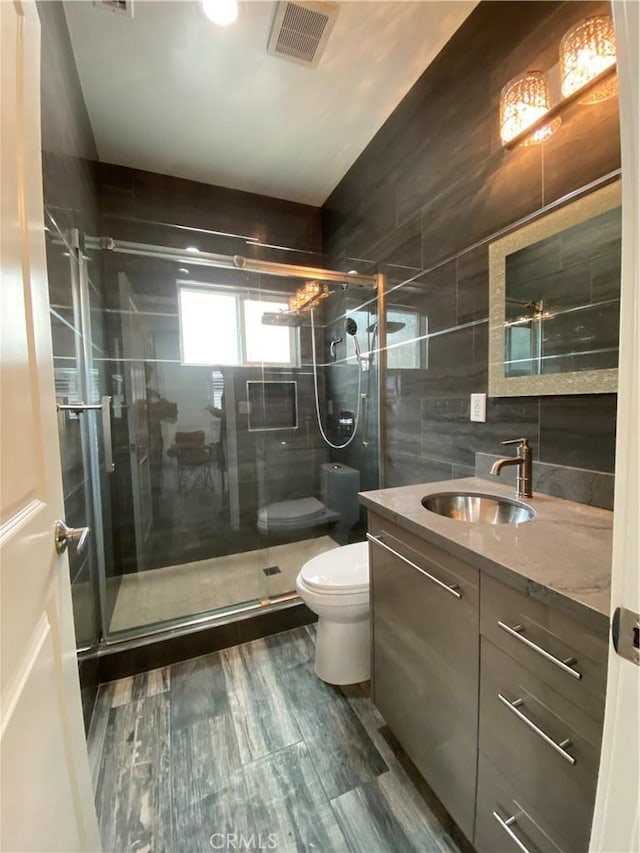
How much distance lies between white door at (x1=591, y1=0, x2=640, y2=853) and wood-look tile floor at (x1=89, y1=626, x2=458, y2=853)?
0.95 metres

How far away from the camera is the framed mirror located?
3.32 ft

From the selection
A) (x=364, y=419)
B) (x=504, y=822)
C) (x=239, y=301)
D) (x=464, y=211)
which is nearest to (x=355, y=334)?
(x=364, y=419)

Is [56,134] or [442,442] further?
[442,442]

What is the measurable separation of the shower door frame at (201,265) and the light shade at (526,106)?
0.98 m

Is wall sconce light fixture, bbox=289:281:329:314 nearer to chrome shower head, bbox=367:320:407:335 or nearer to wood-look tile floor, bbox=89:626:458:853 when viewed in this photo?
chrome shower head, bbox=367:320:407:335

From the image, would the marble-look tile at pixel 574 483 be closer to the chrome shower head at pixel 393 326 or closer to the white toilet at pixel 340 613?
the white toilet at pixel 340 613

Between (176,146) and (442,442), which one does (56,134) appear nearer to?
(176,146)

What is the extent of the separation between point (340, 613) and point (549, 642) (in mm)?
948

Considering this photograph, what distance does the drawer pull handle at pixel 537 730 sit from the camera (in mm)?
634

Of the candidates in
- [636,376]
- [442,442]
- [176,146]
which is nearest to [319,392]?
[442,442]

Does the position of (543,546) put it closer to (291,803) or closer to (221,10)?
(291,803)

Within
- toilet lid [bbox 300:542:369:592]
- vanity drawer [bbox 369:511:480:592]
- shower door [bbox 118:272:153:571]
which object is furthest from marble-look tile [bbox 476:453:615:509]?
shower door [bbox 118:272:153:571]

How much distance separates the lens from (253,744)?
1.30 metres

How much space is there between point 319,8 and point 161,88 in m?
0.92
